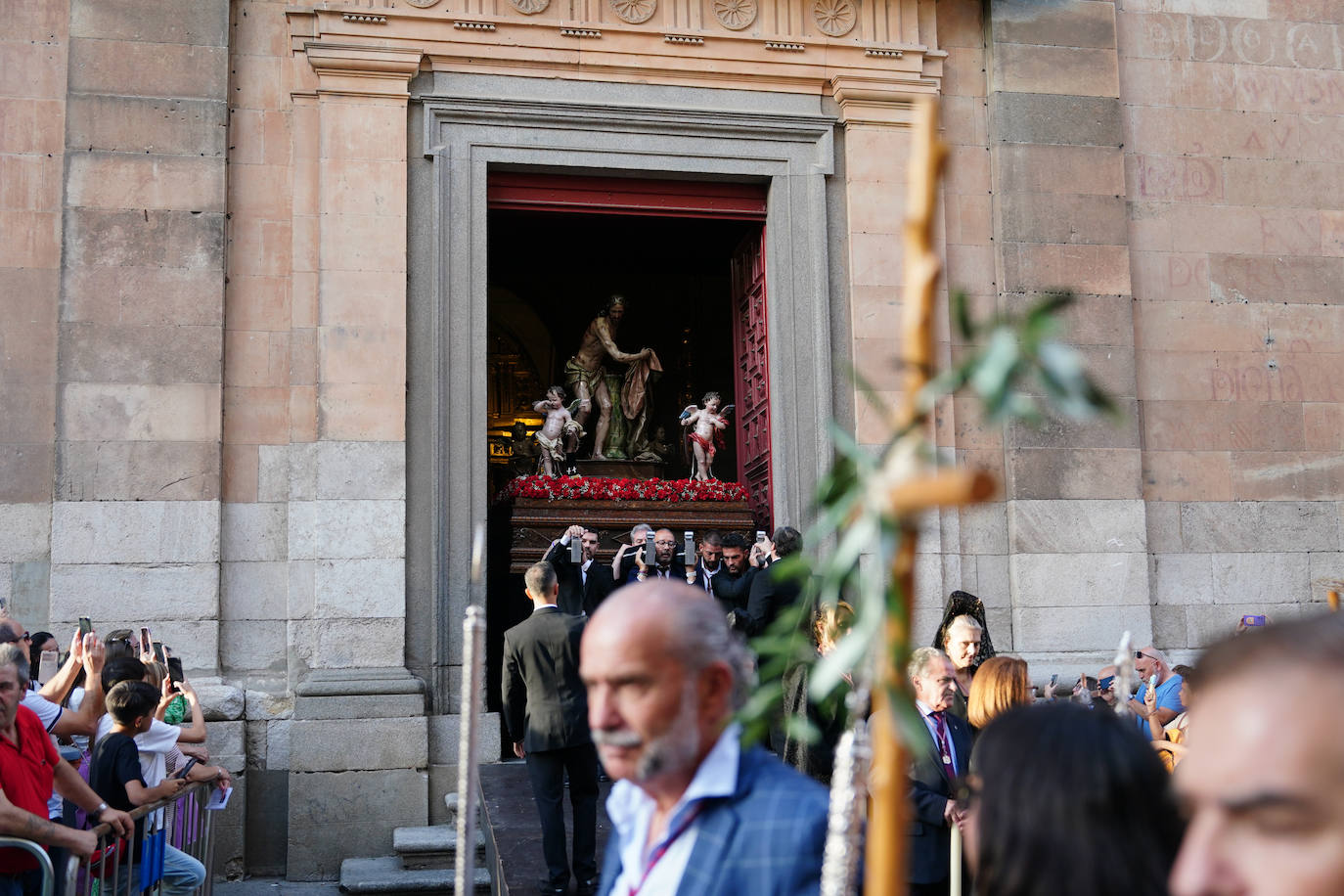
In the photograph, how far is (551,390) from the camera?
15.6 m

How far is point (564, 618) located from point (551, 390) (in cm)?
741

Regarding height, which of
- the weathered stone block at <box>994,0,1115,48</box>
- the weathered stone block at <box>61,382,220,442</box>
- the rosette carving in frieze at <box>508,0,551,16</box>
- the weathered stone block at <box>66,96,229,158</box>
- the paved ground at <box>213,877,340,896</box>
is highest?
the weathered stone block at <box>994,0,1115,48</box>

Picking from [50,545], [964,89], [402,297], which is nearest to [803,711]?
[402,297]

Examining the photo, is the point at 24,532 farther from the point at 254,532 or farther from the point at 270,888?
the point at 270,888

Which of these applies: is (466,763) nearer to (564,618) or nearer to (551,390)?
(564,618)

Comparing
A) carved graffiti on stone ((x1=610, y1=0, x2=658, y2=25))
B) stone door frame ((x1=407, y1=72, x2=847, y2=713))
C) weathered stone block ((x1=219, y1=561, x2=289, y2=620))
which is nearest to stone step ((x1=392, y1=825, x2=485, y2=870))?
stone door frame ((x1=407, y1=72, x2=847, y2=713))

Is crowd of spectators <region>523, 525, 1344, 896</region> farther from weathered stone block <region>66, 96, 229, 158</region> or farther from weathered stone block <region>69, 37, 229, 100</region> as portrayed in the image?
weathered stone block <region>69, 37, 229, 100</region>

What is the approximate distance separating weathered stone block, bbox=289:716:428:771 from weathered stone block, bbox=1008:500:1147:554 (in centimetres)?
599

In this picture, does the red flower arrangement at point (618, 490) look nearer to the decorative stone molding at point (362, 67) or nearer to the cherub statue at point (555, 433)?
the cherub statue at point (555, 433)

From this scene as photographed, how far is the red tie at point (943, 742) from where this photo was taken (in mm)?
6153

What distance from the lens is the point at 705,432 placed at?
15477 mm

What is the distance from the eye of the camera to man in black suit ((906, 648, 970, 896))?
19.2ft

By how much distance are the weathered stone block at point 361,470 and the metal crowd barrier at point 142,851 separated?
368 centimetres

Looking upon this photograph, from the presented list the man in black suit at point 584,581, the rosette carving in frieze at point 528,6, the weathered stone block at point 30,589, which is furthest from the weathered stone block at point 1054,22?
the weathered stone block at point 30,589
